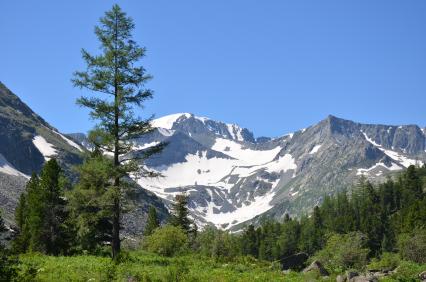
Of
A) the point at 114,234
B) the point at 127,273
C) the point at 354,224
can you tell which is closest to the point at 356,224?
the point at 354,224

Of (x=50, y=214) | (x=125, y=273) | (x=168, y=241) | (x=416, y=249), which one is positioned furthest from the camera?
(x=416, y=249)

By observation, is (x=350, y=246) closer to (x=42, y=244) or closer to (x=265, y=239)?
(x=42, y=244)

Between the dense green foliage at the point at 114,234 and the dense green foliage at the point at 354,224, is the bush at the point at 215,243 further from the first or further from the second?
the dense green foliage at the point at 354,224

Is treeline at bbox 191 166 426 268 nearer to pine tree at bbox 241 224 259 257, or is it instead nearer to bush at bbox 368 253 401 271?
pine tree at bbox 241 224 259 257

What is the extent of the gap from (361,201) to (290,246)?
104 feet

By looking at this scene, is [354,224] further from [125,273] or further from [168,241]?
[125,273]

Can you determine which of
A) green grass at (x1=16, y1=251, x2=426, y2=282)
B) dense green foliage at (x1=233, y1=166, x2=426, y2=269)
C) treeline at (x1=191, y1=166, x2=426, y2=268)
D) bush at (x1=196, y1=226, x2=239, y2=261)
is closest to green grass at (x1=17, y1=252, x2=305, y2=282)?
green grass at (x1=16, y1=251, x2=426, y2=282)

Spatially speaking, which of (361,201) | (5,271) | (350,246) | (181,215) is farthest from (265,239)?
(5,271)

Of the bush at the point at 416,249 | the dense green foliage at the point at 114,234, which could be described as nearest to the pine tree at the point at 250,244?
the dense green foliage at the point at 114,234

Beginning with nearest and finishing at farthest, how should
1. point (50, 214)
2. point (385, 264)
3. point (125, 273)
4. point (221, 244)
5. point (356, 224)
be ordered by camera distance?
point (125, 273) < point (385, 264) < point (50, 214) < point (221, 244) < point (356, 224)

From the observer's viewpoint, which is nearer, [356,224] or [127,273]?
[127,273]

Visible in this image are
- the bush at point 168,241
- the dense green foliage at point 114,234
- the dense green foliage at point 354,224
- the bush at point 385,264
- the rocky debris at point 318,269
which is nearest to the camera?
the dense green foliage at point 114,234

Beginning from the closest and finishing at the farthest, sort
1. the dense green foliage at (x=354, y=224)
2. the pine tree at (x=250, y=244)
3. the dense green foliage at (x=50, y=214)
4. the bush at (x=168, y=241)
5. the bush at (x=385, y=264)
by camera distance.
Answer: the bush at (x=385, y=264), the bush at (x=168, y=241), the dense green foliage at (x=50, y=214), the dense green foliage at (x=354, y=224), the pine tree at (x=250, y=244)

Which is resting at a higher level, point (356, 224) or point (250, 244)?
point (356, 224)
